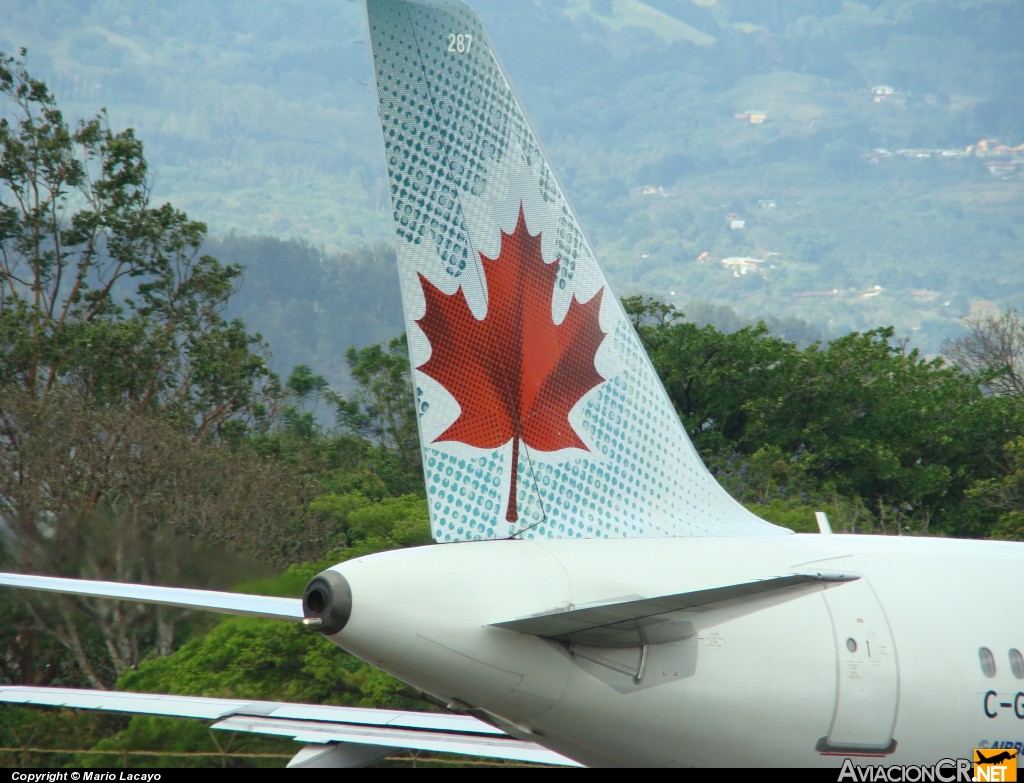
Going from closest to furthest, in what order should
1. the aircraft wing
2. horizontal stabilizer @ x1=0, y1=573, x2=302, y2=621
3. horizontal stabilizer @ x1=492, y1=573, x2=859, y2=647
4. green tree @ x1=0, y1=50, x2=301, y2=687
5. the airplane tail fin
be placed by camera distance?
horizontal stabilizer @ x1=492, y1=573, x2=859, y2=647 → horizontal stabilizer @ x1=0, y1=573, x2=302, y2=621 → the airplane tail fin → the aircraft wing → green tree @ x1=0, y1=50, x2=301, y2=687

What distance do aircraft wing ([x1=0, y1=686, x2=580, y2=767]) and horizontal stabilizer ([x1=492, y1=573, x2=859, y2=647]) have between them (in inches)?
104

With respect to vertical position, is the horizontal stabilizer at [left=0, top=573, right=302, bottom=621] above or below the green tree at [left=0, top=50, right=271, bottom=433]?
below

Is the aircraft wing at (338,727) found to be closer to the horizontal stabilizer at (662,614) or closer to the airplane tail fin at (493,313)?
the airplane tail fin at (493,313)

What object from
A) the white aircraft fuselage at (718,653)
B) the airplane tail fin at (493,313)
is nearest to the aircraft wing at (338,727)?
the white aircraft fuselage at (718,653)

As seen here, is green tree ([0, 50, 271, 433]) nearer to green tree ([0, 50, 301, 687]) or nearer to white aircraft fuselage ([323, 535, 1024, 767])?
green tree ([0, 50, 301, 687])

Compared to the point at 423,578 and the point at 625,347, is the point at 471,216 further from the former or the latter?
the point at 423,578

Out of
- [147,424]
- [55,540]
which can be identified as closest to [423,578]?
[55,540]

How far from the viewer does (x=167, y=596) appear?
8086 mm

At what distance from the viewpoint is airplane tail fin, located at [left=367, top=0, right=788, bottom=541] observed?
7883 mm

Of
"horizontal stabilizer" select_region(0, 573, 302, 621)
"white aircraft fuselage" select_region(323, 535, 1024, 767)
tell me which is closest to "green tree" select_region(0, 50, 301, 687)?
"horizontal stabilizer" select_region(0, 573, 302, 621)

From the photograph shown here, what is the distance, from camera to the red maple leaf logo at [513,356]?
789 cm

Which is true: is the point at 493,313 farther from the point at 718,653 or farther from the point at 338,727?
the point at 338,727

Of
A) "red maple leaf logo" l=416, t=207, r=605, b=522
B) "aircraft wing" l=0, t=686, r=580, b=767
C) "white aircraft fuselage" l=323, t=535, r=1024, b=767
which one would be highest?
"red maple leaf logo" l=416, t=207, r=605, b=522

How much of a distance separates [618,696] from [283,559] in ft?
60.0
